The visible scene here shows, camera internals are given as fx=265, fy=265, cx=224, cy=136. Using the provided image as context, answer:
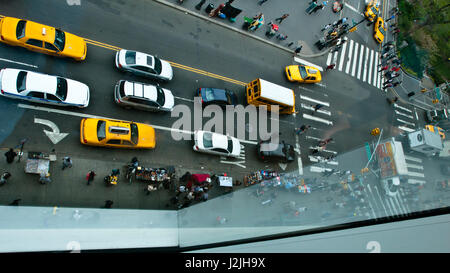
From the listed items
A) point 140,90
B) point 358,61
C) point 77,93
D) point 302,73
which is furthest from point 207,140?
point 358,61

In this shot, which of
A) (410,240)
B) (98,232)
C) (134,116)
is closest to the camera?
(410,240)

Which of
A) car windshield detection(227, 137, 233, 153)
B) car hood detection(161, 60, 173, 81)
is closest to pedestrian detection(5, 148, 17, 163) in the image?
A: car hood detection(161, 60, 173, 81)

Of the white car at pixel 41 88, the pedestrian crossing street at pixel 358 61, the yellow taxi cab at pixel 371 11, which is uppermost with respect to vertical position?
the yellow taxi cab at pixel 371 11

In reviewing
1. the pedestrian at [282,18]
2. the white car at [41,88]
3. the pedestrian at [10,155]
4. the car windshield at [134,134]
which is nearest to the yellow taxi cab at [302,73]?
the pedestrian at [282,18]

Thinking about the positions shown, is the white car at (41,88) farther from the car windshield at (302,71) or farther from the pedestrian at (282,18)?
the pedestrian at (282,18)

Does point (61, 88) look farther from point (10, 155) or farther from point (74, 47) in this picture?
point (10, 155)
